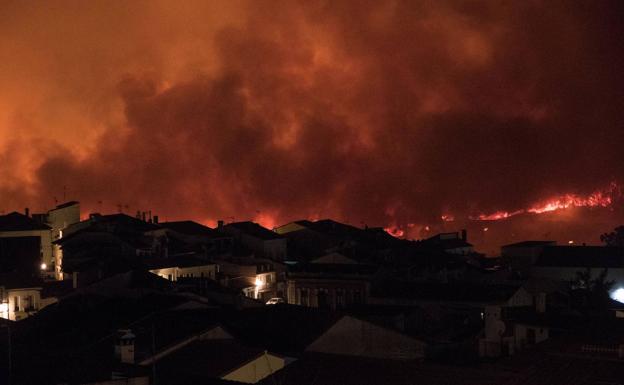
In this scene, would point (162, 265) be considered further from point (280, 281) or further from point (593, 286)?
point (593, 286)

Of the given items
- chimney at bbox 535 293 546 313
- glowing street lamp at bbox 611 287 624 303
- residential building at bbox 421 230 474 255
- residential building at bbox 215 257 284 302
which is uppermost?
residential building at bbox 421 230 474 255

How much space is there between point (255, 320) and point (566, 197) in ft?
88.6

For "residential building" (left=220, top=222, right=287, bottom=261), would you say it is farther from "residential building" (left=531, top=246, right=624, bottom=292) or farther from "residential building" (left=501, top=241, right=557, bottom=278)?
"residential building" (left=531, top=246, right=624, bottom=292)

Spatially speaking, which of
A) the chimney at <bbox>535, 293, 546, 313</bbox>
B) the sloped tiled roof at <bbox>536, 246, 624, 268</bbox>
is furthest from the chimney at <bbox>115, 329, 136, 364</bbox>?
the sloped tiled roof at <bbox>536, 246, 624, 268</bbox>

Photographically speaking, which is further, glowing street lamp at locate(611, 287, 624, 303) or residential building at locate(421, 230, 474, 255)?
residential building at locate(421, 230, 474, 255)

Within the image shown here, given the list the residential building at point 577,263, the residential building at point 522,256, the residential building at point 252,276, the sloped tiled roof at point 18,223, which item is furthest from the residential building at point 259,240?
the residential building at point 577,263

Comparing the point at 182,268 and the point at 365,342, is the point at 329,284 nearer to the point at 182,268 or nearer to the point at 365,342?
the point at 182,268

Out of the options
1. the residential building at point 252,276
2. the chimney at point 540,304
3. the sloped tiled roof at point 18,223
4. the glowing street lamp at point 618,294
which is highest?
the sloped tiled roof at point 18,223

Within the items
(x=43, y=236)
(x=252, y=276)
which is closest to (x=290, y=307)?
(x=252, y=276)

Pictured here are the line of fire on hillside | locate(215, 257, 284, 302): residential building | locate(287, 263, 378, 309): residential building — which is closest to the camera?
the line of fire on hillside

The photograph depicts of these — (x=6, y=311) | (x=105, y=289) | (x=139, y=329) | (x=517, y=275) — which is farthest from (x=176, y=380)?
(x=517, y=275)

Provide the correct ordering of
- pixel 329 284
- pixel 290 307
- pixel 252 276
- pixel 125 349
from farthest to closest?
pixel 252 276 → pixel 329 284 → pixel 290 307 → pixel 125 349

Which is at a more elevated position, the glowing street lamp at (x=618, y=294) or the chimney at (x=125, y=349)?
the chimney at (x=125, y=349)

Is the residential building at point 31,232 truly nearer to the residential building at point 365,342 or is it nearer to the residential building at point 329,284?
the residential building at point 329,284
